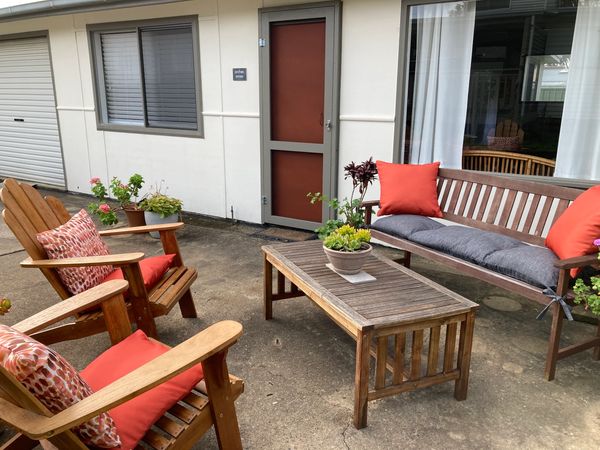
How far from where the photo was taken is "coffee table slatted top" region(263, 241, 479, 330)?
1965 millimetres

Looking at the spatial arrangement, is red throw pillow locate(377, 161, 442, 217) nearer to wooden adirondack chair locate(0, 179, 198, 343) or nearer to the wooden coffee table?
the wooden coffee table

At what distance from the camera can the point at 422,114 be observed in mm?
3994

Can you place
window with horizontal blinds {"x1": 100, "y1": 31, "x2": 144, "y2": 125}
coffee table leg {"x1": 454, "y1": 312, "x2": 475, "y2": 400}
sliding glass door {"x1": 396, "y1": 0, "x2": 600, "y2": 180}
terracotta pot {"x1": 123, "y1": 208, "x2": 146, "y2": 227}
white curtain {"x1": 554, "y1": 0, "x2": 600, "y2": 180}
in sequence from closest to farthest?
coffee table leg {"x1": 454, "y1": 312, "x2": 475, "y2": 400}, white curtain {"x1": 554, "y1": 0, "x2": 600, "y2": 180}, sliding glass door {"x1": 396, "y1": 0, "x2": 600, "y2": 180}, terracotta pot {"x1": 123, "y1": 208, "x2": 146, "y2": 227}, window with horizontal blinds {"x1": 100, "y1": 31, "x2": 144, "y2": 125}

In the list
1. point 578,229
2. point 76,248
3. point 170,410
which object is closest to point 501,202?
point 578,229

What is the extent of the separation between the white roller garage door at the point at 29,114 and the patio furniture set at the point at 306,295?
475cm

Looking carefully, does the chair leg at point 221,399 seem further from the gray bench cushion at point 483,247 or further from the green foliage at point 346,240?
the gray bench cushion at point 483,247

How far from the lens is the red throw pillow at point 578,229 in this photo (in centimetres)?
234

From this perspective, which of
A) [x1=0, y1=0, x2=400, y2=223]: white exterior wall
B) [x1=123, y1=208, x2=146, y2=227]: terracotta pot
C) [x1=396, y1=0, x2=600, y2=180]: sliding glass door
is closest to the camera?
[x1=396, y1=0, x2=600, y2=180]: sliding glass door

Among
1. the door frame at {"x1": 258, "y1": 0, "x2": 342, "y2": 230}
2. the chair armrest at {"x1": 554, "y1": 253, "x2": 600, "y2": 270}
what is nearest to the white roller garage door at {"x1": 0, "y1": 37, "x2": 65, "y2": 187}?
the door frame at {"x1": 258, "y1": 0, "x2": 342, "y2": 230}

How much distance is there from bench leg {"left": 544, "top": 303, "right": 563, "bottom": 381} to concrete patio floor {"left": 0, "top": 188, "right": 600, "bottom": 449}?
63 mm

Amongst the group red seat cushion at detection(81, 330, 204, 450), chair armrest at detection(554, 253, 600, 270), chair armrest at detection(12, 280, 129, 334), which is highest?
chair armrest at detection(554, 253, 600, 270)

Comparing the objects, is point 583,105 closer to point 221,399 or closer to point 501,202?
point 501,202

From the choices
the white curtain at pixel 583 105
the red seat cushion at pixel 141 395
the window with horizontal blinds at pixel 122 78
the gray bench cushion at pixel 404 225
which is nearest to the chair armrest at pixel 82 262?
the red seat cushion at pixel 141 395

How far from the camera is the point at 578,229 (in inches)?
94.1
